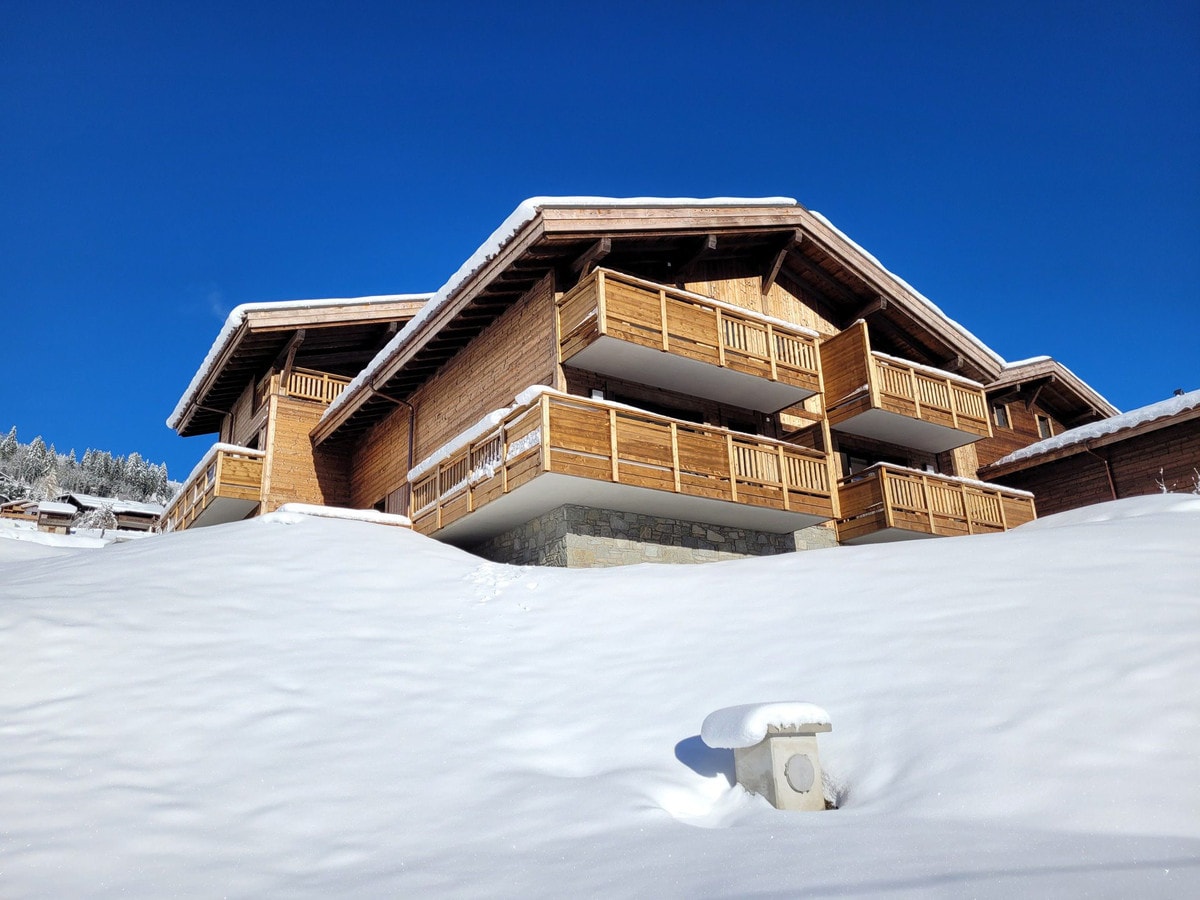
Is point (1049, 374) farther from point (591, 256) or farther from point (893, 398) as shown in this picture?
point (591, 256)

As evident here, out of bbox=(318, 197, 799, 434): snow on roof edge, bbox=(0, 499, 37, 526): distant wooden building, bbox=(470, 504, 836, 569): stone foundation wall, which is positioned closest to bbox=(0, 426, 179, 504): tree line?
bbox=(0, 499, 37, 526): distant wooden building

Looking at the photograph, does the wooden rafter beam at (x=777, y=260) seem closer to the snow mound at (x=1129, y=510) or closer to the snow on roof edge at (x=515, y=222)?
the snow on roof edge at (x=515, y=222)

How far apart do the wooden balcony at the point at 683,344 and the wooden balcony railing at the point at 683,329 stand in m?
0.02

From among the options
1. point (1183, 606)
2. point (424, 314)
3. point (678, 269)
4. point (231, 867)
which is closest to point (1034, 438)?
point (678, 269)

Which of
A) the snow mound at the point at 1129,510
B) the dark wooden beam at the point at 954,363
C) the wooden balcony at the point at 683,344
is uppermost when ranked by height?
the dark wooden beam at the point at 954,363

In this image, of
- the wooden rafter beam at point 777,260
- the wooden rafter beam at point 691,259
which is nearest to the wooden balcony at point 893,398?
the wooden rafter beam at point 777,260

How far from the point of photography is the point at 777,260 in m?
18.7

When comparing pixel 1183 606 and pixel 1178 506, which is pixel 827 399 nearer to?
pixel 1178 506

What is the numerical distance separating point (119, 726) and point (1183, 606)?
779 centimetres

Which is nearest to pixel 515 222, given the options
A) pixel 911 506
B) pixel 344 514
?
pixel 344 514

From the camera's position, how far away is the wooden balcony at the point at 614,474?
1289 cm

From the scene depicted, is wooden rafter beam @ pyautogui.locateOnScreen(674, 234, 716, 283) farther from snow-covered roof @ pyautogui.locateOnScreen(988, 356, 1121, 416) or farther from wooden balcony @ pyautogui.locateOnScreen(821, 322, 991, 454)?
snow-covered roof @ pyautogui.locateOnScreen(988, 356, 1121, 416)

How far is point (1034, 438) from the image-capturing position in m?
25.2

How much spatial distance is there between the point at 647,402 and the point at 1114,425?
38.3ft
